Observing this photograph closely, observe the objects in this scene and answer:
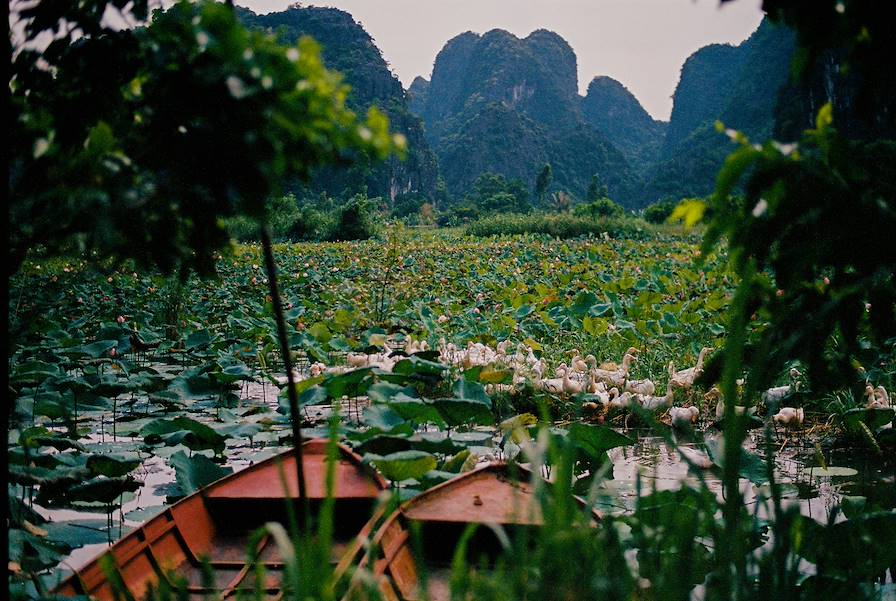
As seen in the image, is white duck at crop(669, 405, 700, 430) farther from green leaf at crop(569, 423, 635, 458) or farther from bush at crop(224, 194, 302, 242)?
bush at crop(224, 194, 302, 242)

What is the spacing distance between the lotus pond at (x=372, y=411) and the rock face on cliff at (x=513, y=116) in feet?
232

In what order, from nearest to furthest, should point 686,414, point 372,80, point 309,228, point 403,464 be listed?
1. point 403,464
2. point 686,414
3. point 309,228
4. point 372,80

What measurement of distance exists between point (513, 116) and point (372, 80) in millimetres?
20651

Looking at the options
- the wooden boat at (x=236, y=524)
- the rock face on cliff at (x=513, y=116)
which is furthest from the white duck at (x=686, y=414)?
the rock face on cliff at (x=513, y=116)

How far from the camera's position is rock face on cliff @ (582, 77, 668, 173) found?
111562 millimetres

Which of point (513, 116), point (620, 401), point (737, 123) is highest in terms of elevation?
point (513, 116)

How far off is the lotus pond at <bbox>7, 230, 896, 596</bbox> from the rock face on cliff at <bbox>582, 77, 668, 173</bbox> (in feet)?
359

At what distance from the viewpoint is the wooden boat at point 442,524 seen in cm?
167

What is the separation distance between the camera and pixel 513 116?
78812 millimetres

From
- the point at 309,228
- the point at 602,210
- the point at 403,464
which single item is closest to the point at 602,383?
the point at 403,464

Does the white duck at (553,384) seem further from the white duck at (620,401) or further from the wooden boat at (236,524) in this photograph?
the wooden boat at (236,524)

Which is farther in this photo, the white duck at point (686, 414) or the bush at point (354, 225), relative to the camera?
the bush at point (354, 225)

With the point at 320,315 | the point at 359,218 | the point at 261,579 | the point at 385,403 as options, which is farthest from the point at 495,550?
the point at 359,218

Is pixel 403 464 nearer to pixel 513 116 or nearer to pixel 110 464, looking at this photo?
pixel 110 464
